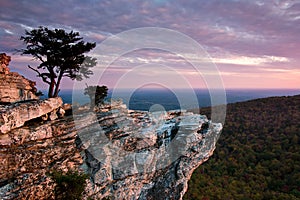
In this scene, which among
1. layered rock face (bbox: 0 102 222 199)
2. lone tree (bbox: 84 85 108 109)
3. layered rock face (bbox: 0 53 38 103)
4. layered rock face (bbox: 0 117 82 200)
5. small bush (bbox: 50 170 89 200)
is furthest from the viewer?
lone tree (bbox: 84 85 108 109)

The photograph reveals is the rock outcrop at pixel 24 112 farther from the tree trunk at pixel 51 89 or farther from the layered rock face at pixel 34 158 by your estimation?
the tree trunk at pixel 51 89

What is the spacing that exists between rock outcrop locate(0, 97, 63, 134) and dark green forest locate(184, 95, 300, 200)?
32708 mm

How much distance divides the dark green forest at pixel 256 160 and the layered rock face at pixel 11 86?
33495 millimetres

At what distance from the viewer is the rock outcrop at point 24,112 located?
1031 cm

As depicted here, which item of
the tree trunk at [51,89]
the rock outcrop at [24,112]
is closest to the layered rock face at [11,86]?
the tree trunk at [51,89]

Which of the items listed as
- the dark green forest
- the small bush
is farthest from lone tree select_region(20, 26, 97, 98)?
the dark green forest

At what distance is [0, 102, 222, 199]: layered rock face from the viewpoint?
981 cm

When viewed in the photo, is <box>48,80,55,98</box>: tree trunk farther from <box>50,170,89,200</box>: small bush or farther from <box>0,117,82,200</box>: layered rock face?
<box>50,170,89,200</box>: small bush

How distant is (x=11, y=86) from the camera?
13852mm

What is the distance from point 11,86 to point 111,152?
8.16 meters

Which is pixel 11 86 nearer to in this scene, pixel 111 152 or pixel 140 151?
pixel 111 152

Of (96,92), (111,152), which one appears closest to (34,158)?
(111,152)

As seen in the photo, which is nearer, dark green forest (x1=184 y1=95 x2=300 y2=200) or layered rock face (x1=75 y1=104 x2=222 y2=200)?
layered rock face (x1=75 y1=104 x2=222 y2=200)

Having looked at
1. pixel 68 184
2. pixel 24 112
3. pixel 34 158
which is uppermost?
pixel 24 112
